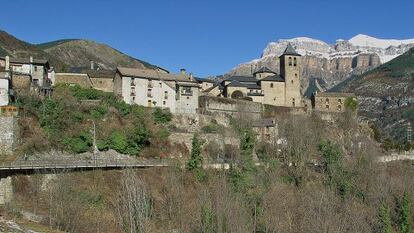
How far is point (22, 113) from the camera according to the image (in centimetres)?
5328

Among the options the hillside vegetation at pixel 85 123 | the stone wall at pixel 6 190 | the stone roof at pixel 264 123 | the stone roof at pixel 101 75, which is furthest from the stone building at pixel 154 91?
the stone wall at pixel 6 190

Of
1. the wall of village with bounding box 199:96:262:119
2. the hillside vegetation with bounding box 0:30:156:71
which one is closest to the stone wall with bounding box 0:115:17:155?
the wall of village with bounding box 199:96:262:119

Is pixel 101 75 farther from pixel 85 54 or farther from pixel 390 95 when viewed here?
pixel 390 95

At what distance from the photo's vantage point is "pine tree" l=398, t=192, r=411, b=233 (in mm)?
52312

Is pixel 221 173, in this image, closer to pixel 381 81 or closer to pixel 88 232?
pixel 88 232

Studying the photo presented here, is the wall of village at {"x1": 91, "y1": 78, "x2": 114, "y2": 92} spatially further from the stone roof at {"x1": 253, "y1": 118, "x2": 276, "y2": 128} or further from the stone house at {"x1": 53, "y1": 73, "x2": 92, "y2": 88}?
the stone roof at {"x1": 253, "y1": 118, "x2": 276, "y2": 128}

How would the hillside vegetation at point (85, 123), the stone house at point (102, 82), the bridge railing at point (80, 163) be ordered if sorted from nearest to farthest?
the bridge railing at point (80, 163)
the hillside vegetation at point (85, 123)
the stone house at point (102, 82)

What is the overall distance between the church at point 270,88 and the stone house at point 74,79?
18248 mm

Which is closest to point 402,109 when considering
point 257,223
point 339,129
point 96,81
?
point 339,129

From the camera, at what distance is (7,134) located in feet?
162

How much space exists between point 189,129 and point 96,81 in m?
12.7

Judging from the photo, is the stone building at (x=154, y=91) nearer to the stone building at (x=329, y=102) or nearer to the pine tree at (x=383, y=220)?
the stone building at (x=329, y=102)

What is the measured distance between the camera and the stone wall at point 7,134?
1925 inches

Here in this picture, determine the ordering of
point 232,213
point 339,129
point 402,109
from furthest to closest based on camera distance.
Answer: point 402,109
point 339,129
point 232,213
